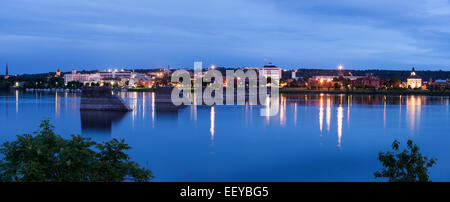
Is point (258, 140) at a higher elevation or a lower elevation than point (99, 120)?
lower

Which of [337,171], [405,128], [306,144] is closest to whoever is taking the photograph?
[337,171]

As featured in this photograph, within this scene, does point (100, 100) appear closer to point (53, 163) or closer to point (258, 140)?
point (258, 140)

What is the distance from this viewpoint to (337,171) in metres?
23.1

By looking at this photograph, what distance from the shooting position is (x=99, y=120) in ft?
153

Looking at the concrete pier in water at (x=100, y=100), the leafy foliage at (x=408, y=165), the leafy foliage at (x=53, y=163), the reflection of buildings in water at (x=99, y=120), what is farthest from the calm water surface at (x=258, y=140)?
the leafy foliage at (x=53, y=163)

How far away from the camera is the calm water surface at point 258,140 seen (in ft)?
74.9

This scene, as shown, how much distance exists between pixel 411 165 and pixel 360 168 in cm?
1446

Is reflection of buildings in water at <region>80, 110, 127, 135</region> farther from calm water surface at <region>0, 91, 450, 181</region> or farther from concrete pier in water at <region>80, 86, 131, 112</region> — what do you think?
concrete pier in water at <region>80, 86, 131, 112</region>

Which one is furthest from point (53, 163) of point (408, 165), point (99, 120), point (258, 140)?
point (99, 120)

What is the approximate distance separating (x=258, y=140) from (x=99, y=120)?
68.8 feet
